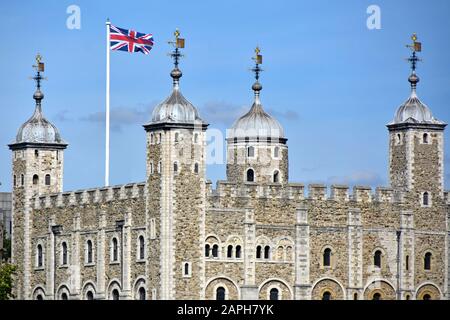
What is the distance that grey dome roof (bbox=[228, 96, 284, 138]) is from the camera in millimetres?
132250

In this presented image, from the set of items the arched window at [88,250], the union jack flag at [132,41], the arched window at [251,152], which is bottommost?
the arched window at [88,250]

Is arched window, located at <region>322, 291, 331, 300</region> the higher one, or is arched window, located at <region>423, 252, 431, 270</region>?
arched window, located at <region>423, 252, 431, 270</region>

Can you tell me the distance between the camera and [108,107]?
417 feet

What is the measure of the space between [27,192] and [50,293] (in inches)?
278

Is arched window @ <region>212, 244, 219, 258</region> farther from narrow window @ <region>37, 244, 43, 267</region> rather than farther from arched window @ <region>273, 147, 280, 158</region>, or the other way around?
narrow window @ <region>37, 244, 43, 267</region>

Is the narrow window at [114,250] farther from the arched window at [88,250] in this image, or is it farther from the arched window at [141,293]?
the arched window at [141,293]

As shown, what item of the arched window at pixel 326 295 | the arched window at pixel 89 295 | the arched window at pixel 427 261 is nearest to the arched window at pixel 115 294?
the arched window at pixel 89 295

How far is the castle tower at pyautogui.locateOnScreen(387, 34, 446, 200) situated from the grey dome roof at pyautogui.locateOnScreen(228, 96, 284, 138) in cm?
819

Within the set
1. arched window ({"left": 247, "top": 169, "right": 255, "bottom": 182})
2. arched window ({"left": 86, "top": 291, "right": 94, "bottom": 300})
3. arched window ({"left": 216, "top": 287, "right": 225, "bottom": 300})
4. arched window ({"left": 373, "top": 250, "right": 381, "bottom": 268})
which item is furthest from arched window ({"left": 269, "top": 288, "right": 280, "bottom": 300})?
arched window ({"left": 247, "top": 169, "right": 255, "bottom": 182})

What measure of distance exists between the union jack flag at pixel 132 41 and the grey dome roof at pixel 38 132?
446 inches

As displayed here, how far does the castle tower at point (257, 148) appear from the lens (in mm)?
131375
